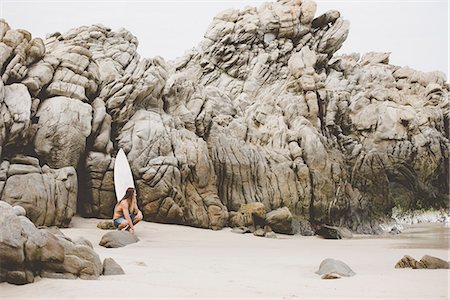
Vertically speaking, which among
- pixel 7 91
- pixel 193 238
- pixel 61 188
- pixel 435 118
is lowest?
pixel 193 238

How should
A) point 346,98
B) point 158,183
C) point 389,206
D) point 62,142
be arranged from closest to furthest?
1. point 62,142
2. point 158,183
3. point 389,206
4. point 346,98

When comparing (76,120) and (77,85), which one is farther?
(77,85)

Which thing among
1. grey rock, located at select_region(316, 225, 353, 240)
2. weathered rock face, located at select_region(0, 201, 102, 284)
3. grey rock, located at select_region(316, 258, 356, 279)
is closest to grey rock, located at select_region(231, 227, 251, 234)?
grey rock, located at select_region(316, 225, 353, 240)

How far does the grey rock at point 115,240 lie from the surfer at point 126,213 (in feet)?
3.85

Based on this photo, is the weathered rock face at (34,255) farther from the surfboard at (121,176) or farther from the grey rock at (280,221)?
the grey rock at (280,221)

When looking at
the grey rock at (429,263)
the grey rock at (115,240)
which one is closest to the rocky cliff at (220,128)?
the grey rock at (115,240)

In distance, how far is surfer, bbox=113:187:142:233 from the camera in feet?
30.0

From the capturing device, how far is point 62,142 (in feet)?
35.3

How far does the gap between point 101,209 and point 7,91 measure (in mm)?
3663

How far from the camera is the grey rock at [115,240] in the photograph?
23.8 feet

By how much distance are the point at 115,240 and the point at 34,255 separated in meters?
3.51

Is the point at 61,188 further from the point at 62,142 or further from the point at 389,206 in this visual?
the point at 389,206

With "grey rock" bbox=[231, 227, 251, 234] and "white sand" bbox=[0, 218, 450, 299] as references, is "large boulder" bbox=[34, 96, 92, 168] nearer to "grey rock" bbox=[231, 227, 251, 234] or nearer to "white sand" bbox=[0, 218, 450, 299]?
"white sand" bbox=[0, 218, 450, 299]

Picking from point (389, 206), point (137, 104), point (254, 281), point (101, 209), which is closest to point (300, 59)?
point (389, 206)
